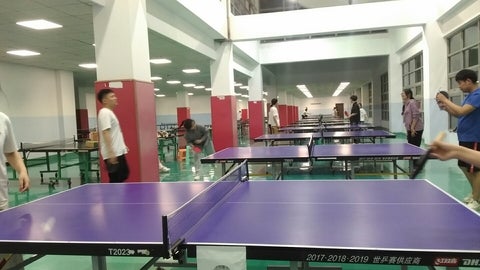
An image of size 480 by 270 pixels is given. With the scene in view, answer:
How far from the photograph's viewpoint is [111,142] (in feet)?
14.2

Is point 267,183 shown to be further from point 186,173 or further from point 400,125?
point 400,125

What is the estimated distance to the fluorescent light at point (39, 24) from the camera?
724cm

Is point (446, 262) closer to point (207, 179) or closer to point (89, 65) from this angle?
point (207, 179)

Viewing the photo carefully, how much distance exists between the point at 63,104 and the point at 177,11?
27.1 ft

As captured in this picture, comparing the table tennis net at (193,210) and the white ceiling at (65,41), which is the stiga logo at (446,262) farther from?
the white ceiling at (65,41)

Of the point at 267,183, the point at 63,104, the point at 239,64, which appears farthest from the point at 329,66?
the point at 267,183

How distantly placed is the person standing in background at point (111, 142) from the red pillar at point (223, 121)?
7.63 meters

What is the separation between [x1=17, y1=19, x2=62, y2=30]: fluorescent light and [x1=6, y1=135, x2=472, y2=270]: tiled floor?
332cm

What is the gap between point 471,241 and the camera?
1674 mm

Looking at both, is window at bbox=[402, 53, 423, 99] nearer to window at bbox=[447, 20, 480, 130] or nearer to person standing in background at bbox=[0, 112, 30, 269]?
window at bbox=[447, 20, 480, 130]

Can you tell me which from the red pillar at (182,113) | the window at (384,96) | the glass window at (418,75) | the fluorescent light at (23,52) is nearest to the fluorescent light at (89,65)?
the fluorescent light at (23,52)

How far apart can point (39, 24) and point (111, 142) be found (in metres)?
4.57

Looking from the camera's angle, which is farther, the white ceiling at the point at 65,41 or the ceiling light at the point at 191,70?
the ceiling light at the point at 191,70

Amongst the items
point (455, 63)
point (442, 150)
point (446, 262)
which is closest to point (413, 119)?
point (455, 63)
